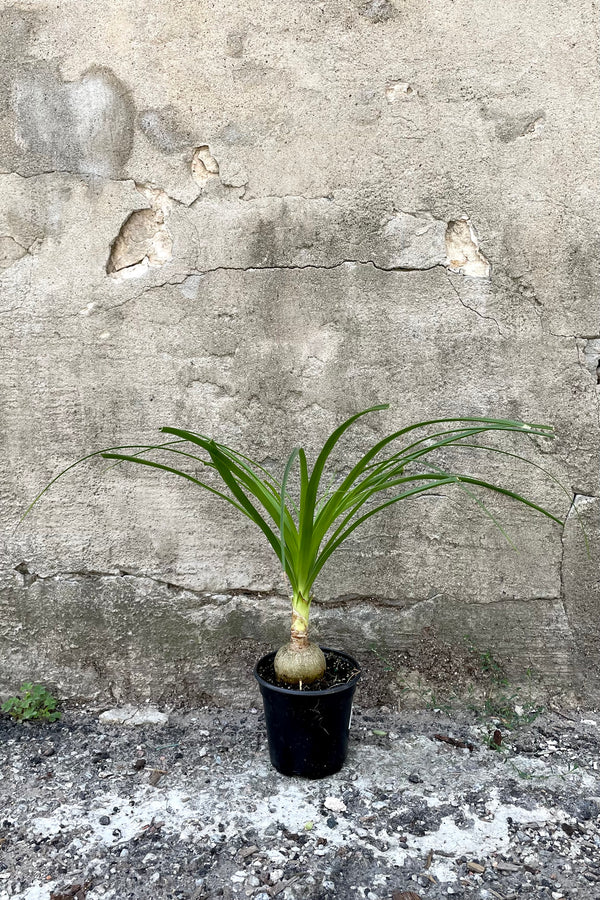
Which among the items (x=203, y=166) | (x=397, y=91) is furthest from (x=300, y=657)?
(x=397, y=91)

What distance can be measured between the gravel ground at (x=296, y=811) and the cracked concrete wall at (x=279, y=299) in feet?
0.57

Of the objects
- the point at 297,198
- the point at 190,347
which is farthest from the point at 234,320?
the point at 297,198

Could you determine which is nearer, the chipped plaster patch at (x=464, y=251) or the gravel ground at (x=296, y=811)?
the gravel ground at (x=296, y=811)

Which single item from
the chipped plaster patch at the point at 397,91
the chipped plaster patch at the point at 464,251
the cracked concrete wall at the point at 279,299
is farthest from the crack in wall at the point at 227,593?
the chipped plaster patch at the point at 397,91

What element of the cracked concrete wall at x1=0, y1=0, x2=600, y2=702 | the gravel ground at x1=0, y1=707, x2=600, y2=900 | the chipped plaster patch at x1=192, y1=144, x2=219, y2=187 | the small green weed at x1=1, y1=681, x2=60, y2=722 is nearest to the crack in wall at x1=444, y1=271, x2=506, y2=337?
the cracked concrete wall at x1=0, y1=0, x2=600, y2=702

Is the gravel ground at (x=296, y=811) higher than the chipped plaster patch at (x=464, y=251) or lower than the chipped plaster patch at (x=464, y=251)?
lower

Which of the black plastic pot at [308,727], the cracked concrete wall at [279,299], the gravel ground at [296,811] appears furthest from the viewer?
the cracked concrete wall at [279,299]

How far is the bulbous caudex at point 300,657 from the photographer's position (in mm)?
1422

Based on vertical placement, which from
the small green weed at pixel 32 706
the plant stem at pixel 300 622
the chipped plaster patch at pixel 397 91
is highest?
the chipped plaster patch at pixel 397 91

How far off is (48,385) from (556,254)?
139 centimetres

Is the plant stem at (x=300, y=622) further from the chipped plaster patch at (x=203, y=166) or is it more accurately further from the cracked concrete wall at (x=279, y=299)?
the chipped plaster patch at (x=203, y=166)

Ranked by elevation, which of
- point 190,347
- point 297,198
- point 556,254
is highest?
point 297,198

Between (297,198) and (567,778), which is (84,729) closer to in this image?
(567,778)

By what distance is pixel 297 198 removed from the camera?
5.64ft
